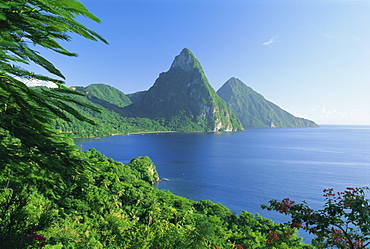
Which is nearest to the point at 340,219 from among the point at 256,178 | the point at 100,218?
the point at 100,218

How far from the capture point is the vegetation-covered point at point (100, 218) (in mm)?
3936

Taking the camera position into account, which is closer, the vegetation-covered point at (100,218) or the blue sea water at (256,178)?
the vegetation-covered point at (100,218)

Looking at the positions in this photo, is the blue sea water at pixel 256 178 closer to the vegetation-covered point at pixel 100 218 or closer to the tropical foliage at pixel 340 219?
the vegetation-covered point at pixel 100 218

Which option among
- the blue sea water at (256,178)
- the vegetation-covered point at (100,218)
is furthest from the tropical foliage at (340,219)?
the blue sea water at (256,178)

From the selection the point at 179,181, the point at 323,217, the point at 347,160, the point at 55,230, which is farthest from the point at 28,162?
the point at 347,160

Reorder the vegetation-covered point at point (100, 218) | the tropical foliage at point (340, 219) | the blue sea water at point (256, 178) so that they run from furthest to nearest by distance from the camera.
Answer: the blue sea water at point (256, 178) → the tropical foliage at point (340, 219) → the vegetation-covered point at point (100, 218)

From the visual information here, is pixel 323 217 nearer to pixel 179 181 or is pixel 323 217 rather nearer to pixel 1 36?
pixel 1 36

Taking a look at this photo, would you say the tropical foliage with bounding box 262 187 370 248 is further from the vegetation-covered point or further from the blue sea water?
the blue sea water

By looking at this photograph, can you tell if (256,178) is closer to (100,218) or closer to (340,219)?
(100,218)

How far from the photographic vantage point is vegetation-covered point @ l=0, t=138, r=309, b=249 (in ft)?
12.9

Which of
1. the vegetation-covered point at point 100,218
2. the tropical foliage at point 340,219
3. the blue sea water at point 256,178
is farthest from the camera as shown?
the blue sea water at point 256,178

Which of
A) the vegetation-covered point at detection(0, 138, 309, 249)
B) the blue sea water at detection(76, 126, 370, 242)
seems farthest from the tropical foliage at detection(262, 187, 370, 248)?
the blue sea water at detection(76, 126, 370, 242)

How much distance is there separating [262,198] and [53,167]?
4141 cm

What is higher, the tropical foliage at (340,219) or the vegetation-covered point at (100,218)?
the tropical foliage at (340,219)
